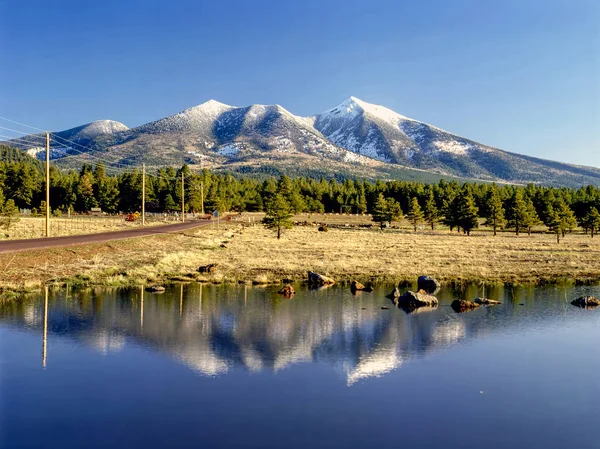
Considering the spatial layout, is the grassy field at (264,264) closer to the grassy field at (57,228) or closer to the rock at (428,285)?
the rock at (428,285)

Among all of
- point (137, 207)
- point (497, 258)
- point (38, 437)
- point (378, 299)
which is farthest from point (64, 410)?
point (137, 207)

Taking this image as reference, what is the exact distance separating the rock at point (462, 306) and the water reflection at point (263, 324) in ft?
1.44

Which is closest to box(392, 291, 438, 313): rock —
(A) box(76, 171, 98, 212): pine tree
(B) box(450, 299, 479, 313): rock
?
(B) box(450, 299, 479, 313): rock

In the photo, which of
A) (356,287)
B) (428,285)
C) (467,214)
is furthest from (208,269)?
(467,214)

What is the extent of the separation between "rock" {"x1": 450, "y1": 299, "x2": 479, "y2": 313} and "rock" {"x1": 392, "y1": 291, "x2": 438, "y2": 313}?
1.12 m

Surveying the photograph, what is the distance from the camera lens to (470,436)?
13.2 meters

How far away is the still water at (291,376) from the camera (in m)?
13.1

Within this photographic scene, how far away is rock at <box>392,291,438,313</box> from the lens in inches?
1165

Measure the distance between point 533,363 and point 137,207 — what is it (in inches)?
5522

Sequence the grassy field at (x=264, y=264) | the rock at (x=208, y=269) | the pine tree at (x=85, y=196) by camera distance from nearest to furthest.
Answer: the grassy field at (x=264, y=264) < the rock at (x=208, y=269) < the pine tree at (x=85, y=196)

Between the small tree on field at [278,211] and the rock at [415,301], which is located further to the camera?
the small tree on field at [278,211]

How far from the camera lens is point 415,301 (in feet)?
98.1

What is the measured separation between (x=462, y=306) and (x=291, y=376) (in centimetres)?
1511

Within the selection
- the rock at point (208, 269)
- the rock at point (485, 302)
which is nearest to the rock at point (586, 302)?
the rock at point (485, 302)
